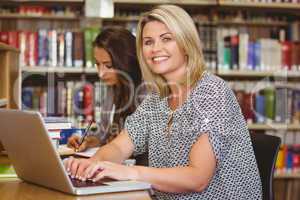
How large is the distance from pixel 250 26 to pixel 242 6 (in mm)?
337

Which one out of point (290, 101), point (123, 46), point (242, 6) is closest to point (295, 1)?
point (242, 6)

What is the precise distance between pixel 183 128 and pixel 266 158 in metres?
0.29

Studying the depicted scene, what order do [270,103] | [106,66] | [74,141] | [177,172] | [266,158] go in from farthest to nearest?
1. [270,103]
2. [106,66]
3. [74,141]
4. [266,158]
5. [177,172]

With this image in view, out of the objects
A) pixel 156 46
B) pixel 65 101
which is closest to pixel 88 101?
pixel 65 101

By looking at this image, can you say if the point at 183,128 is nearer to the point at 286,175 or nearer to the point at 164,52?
the point at 164,52

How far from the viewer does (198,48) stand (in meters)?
1.60

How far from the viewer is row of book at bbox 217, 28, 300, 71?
10.8 ft

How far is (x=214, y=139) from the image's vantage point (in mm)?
1366

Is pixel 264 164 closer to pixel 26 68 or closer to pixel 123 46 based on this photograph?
pixel 123 46

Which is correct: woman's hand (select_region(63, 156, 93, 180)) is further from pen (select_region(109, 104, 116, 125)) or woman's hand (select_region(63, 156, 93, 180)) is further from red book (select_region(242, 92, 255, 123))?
red book (select_region(242, 92, 255, 123))

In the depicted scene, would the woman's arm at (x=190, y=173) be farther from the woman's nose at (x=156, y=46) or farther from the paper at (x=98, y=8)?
the paper at (x=98, y=8)

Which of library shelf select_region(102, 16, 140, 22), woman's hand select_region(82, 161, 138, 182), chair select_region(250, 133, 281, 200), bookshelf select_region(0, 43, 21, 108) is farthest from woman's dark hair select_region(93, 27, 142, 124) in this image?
woman's hand select_region(82, 161, 138, 182)

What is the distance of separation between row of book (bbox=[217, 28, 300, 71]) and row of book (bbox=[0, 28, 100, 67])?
0.84 m

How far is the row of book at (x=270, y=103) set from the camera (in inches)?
131
